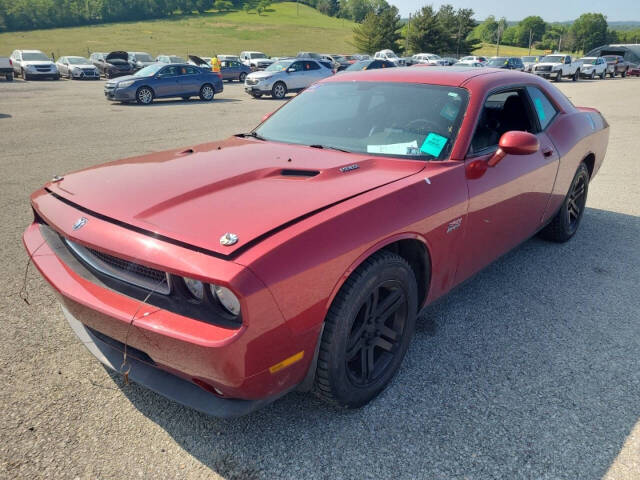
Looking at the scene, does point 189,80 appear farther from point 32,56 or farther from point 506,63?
point 506,63

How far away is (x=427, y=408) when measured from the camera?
94.3 inches

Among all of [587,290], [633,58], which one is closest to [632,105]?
[587,290]

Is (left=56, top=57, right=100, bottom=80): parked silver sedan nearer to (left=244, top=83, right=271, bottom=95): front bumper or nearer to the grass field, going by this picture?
(left=244, top=83, right=271, bottom=95): front bumper

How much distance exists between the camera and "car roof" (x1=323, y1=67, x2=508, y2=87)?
→ 315 cm

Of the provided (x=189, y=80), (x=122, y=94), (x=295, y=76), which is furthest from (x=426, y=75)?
(x=295, y=76)

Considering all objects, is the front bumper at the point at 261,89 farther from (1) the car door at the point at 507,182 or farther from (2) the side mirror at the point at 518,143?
(2) the side mirror at the point at 518,143

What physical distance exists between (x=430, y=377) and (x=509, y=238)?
1.23 metres

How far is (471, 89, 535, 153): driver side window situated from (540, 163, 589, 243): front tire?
1014 millimetres

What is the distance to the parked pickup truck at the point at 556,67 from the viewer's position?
102ft

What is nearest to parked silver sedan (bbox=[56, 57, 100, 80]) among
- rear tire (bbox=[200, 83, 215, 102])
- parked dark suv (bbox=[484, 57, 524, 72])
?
rear tire (bbox=[200, 83, 215, 102])

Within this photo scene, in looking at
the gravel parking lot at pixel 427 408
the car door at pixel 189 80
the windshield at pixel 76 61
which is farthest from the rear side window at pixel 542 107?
the windshield at pixel 76 61

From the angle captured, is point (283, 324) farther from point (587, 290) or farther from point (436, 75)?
point (587, 290)

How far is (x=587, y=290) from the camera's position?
11.9ft

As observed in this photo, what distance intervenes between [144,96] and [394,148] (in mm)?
15886
